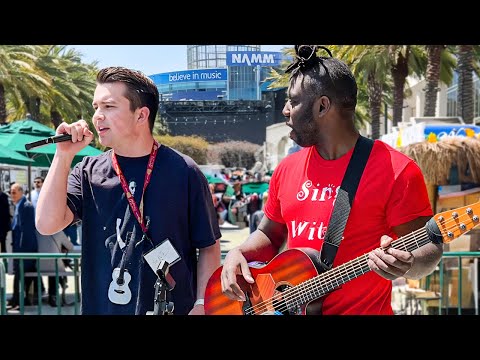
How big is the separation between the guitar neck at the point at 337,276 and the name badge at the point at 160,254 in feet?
1.61

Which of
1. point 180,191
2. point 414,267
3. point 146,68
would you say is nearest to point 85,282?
point 180,191

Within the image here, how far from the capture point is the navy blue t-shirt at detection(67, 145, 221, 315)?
271 cm

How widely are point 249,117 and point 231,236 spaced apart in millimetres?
871

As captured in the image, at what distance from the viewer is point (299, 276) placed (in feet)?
8.34

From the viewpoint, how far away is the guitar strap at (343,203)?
2.45 m

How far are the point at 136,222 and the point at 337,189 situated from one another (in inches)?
32.0

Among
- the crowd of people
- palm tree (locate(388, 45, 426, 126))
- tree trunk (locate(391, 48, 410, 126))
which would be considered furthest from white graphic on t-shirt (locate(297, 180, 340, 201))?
tree trunk (locate(391, 48, 410, 126))

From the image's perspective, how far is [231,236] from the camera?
371 centimetres

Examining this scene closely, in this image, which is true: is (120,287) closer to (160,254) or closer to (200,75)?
(160,254)

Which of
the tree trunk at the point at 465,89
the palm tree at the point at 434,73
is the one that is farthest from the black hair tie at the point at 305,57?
Result: the tree trunk at the point at 465,89

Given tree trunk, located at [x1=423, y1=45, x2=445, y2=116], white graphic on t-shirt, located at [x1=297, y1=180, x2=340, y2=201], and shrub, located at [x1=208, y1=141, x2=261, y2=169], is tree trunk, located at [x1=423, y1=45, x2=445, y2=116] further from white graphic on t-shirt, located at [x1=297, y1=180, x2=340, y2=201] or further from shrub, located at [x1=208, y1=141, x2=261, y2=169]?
white graphic on t-shirt, located at [x1=297, y1=180, x2=340, y2=201]

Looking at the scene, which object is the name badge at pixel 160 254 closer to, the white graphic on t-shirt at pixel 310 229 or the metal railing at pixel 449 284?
the white graphic on t-shirt at pixel 310 229
